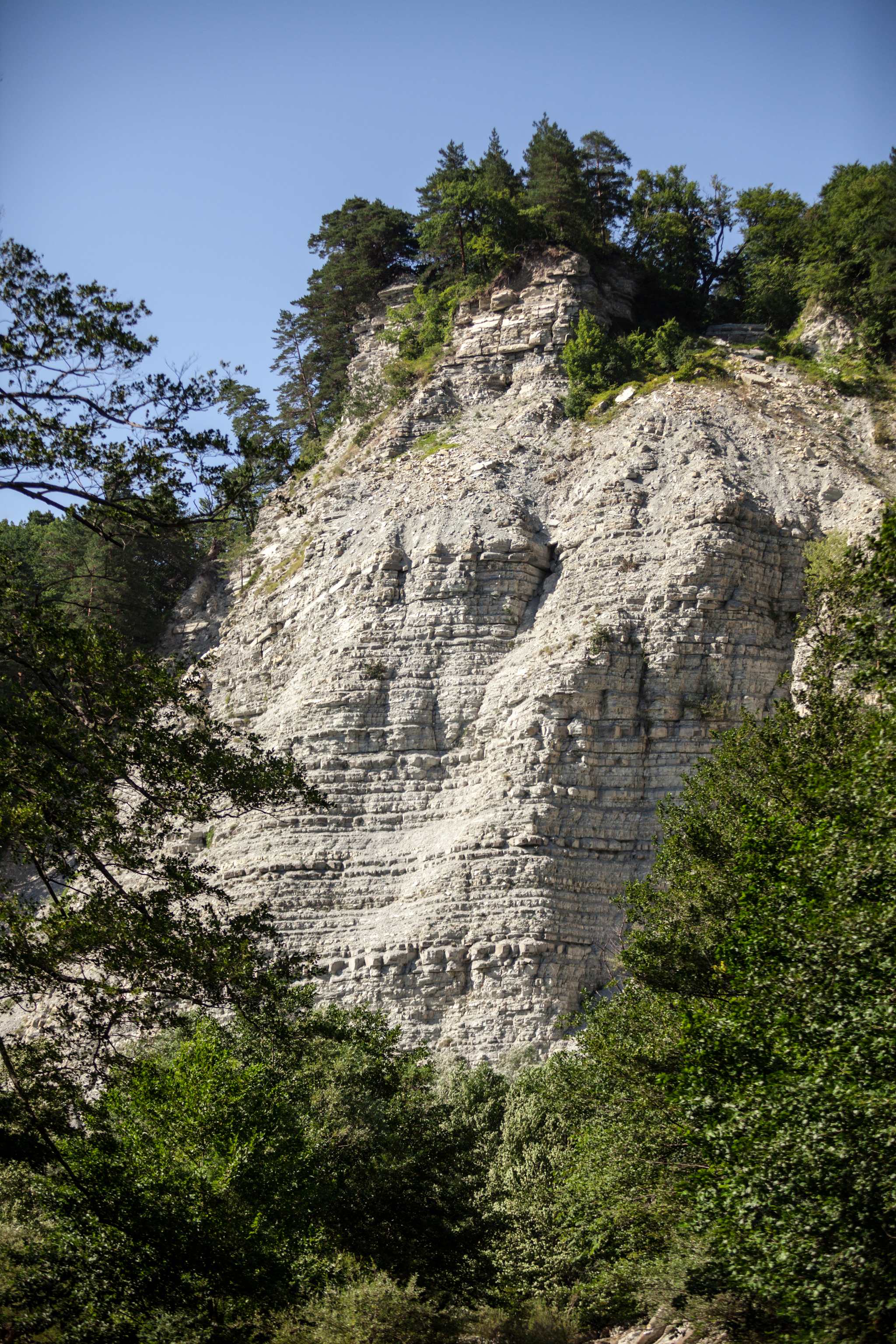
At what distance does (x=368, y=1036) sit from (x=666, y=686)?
470 inches

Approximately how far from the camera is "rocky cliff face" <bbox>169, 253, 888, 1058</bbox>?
23391 mm

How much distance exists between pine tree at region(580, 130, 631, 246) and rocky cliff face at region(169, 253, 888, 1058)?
38.0ft

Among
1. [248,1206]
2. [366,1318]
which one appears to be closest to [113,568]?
[248,1206]

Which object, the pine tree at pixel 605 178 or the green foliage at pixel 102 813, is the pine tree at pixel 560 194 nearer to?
the pine tree at pixel 605 178

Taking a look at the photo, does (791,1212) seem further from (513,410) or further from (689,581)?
(513,410)

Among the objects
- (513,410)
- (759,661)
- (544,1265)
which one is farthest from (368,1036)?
(513,410)

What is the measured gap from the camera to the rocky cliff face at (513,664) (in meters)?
23.4

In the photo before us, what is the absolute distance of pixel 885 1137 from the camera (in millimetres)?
8453

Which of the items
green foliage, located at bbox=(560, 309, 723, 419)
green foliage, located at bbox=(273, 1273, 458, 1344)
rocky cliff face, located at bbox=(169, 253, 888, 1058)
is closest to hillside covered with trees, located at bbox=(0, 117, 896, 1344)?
green foliage, located at bbox=(273, 1273, 458, 1344)

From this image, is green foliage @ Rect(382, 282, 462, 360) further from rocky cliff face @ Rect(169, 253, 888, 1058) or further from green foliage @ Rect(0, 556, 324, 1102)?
green foliage @ Rect(0, 556, 324, 1102)

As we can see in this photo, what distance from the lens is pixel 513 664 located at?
27.2 meters

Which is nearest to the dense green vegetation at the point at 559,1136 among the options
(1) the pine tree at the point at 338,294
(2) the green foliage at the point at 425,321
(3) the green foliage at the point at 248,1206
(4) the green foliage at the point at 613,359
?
(3) the green foliage at the point at 248,1206

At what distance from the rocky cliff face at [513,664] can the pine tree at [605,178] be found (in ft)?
38.0

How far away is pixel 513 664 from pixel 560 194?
20.4 meters
